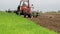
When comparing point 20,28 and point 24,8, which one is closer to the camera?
point 20,28

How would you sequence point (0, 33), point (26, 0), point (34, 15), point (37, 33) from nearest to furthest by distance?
point (0, 33) → point (37, 33) → point (26, 0) → point (34, 15)

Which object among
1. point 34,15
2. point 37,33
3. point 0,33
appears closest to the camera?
point 0,33

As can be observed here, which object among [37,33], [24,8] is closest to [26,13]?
[24,8]

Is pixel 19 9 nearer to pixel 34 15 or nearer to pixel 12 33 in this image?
pixel 34 15

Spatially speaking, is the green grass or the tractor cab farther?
the tractor cab

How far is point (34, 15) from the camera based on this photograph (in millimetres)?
35625

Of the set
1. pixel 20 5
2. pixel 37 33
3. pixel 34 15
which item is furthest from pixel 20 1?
pixel 37 33

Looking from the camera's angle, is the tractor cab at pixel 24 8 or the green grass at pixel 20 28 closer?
the green grass at pixel 20 28

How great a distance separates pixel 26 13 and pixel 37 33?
65.8 ft

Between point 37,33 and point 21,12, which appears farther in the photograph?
point 21,12

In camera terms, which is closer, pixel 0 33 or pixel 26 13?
pixel 0 33

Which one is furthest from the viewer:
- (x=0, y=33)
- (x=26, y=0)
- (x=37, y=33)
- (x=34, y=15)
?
(x=34, y=15)

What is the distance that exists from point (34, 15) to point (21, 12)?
2583mm

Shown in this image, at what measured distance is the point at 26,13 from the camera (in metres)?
33.3
